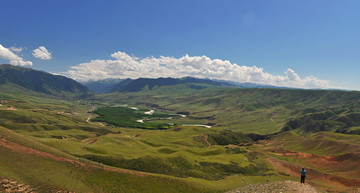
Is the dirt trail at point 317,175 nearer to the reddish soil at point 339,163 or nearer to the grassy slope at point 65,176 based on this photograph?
the reddish soil at point 339,163

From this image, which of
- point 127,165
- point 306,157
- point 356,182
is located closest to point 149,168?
point 127,165

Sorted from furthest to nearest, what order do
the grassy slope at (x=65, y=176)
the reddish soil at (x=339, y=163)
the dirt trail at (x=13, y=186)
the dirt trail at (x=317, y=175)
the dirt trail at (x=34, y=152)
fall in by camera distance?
the reddish soil at (x=339, y=163) < the dirt trail at (x=317, y=175) < the dirt trail at (x=34, y=152) < the grassy slope at (x=65, y=176) < the dirt trail at (x=13, y=186)

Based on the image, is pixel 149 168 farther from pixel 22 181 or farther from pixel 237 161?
pixel 237 161

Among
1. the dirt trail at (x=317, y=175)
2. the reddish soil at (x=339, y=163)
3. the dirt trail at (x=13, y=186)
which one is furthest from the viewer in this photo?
the reddish soil at (x=339, y=163)

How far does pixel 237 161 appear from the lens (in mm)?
107188

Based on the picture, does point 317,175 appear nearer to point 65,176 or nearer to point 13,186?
point 65,176

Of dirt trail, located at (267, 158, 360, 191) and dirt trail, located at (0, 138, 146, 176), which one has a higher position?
dirt trail, located at (0, 138, 146, 176)

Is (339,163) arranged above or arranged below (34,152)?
below

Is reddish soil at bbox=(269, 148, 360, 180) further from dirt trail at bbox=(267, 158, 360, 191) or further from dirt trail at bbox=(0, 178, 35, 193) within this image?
dirt trail at bbox=(0, 178, 35, 193)

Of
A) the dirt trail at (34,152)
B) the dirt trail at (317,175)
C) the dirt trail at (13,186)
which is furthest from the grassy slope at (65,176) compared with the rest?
the dirt trail at (317,175)

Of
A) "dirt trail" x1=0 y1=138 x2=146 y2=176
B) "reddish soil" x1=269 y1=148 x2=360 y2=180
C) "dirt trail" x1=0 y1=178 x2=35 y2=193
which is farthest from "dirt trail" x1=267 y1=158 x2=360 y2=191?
"dirt trail" x1=0 y1=178 x2=35 y2=193

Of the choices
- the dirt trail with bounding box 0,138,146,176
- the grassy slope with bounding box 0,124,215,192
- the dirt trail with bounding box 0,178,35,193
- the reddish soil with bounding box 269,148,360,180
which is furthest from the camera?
the reddish soil with bounding box 269,148,360,180

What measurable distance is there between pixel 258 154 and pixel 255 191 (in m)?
105

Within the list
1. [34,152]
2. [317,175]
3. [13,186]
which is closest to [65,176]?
[13,186]
